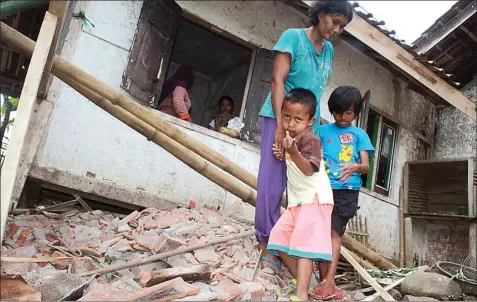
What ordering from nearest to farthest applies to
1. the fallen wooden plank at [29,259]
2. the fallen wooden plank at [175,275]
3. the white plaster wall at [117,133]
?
the fallen wooden plank at [175,275] → the fallen wooden plank at [29,259] → the white plaster wall at [117,133]

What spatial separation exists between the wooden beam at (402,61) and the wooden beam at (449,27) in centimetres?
155

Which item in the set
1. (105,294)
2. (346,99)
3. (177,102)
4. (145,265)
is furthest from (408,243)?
(105,294)

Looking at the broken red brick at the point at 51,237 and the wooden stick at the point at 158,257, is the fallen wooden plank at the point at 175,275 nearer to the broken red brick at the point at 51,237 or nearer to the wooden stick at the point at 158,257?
the wooden stick at the point at 158,257

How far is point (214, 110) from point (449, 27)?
485 cm

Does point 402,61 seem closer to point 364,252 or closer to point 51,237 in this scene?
point 364,252

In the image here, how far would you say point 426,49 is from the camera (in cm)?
735

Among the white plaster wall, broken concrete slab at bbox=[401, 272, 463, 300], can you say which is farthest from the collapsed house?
broken concrete slab at bbox=[401, 272, 463, 300]

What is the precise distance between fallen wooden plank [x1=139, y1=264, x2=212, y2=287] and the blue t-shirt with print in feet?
3.45

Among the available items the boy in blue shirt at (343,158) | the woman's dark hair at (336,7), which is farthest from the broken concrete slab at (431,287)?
the woman's dark hair at (336,7)

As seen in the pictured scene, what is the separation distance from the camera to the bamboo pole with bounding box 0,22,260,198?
2.23m

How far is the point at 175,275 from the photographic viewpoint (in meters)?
1.97

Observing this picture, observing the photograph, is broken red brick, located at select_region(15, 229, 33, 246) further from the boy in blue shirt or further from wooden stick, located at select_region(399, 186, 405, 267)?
wooden stick, located at select_region(399, 186, 405, 267)

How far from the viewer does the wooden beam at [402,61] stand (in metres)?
5.11

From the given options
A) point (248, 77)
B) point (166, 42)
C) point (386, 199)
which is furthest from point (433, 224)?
point (166, 42)
